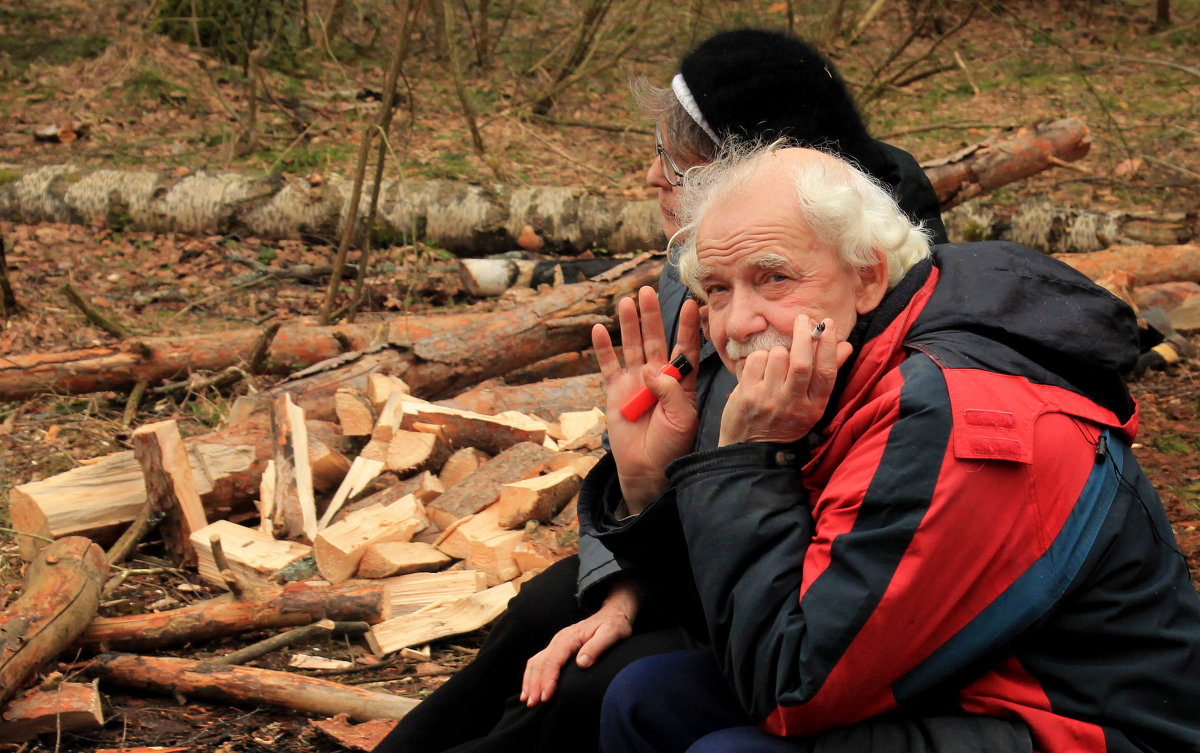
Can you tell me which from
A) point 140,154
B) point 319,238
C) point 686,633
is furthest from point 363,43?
point 686,633

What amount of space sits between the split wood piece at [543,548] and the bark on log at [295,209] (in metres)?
4.07

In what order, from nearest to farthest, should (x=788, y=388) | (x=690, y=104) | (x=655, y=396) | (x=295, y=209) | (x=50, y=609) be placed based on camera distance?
(x=788, y=388) → (x=655, y=396) → (x=690, y=104) → (x=50, y=609) → (x=295, y=209)

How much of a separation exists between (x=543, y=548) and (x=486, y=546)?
8.4 inches

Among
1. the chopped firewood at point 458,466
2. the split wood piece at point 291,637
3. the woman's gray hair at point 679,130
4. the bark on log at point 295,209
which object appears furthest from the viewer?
the bark on log at point 295,209

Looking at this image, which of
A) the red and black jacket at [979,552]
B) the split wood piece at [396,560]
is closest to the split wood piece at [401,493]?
the split wood piece at [396,560]

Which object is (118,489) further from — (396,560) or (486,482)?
(486,482)

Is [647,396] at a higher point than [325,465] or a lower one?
higher

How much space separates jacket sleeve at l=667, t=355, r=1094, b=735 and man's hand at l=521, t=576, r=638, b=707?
53cm

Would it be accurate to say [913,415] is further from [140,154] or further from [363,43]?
[363,43]

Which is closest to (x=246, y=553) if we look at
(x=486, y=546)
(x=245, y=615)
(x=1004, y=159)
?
(x=245, y=615)

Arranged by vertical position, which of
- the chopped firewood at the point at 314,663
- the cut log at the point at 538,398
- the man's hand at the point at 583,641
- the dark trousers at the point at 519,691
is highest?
the man's hand at the point at 583,641

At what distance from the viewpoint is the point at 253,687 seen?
9.04 feet

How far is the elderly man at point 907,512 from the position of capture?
4.52ft

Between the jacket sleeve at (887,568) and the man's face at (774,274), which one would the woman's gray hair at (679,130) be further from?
the jacket sleeve at (887,568)
